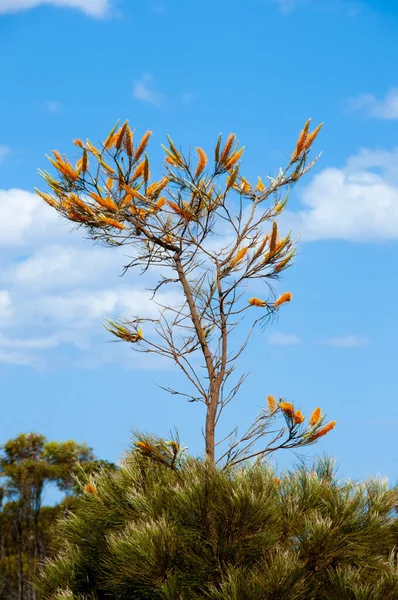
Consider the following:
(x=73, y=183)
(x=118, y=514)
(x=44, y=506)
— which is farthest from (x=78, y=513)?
(x=44, y=506)

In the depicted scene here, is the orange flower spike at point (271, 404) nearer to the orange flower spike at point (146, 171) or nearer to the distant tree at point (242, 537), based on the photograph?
the distant tree at point (242, 537)

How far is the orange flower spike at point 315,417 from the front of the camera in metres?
7.18

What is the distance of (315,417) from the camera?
7199 millimetres

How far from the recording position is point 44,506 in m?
25.6

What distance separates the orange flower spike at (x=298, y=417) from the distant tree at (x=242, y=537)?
388 mm

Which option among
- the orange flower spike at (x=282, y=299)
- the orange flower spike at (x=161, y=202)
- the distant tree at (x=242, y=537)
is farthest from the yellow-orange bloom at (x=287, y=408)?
the orange flower spike at (x=161, y=202)

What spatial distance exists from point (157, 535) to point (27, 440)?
2161cm

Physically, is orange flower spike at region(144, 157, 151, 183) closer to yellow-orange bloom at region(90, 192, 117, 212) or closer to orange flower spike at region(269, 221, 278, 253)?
yellow-orange bloom at region(90, 192, 117, 212)

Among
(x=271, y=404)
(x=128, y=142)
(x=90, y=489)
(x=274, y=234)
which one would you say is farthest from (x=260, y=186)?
(x=90, y=489)

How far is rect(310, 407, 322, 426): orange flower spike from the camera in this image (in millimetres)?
7180

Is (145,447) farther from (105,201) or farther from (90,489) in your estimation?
(105,201)

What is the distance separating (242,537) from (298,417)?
132 centimetres

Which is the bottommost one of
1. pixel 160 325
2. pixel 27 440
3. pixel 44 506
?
pixel 160 325

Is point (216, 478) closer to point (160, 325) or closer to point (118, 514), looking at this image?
point (118, 514)
